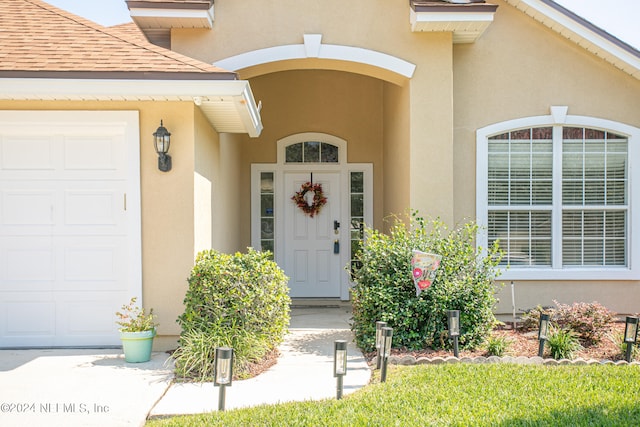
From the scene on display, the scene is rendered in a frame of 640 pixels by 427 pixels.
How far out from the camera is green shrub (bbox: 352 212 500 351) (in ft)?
22.7

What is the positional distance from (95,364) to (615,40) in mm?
8234

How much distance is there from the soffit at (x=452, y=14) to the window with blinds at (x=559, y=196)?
71.8 inches

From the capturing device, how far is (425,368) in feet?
20.4

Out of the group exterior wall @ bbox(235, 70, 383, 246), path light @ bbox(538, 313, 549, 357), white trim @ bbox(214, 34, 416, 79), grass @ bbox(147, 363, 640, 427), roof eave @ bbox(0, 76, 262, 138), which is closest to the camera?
grass @ bbox(147, 363, 640, 427)

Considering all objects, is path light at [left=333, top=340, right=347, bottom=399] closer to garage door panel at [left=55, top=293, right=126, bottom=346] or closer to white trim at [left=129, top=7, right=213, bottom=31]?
garage door panel at [left=55, top=293, right=126, bottom=346]

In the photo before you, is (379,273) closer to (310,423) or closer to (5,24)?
(310,423)

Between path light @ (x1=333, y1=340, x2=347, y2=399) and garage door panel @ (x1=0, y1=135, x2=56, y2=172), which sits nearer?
path light @ (x1=333, y1=340, x2=347, y2=399)

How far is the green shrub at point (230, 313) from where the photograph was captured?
612 centimetres

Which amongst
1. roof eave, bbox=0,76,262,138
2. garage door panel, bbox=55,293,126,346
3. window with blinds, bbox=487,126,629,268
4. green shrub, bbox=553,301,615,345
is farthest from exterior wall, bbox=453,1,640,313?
garage door panel, bbox=55,293,126,346

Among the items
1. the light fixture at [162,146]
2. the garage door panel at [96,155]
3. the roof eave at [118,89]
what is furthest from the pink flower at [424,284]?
the garage door panel at [96,155]

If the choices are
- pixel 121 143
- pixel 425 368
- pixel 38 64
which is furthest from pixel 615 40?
pixel 38 64

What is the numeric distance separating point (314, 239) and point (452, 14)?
17.3ft

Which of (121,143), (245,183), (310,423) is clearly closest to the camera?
(310,423)

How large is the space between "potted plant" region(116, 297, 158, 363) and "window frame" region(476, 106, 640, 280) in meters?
5.00
